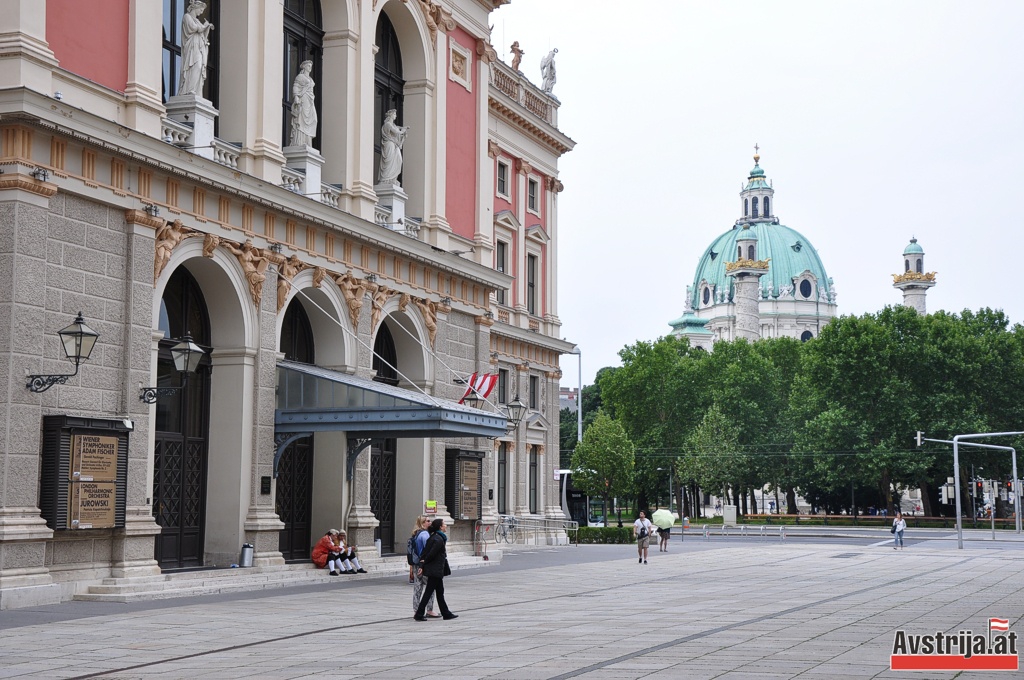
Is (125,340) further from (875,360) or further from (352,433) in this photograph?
(875,360)

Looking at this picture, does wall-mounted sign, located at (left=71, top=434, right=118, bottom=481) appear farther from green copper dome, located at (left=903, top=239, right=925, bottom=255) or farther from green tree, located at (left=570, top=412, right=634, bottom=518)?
green copper dome, located at (left=903, top=239, right=925, bottom=255)

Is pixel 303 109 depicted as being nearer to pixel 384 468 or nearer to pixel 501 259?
pixel 384 468

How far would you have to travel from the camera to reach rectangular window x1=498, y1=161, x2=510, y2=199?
2056 inches

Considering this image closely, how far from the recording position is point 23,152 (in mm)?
21234

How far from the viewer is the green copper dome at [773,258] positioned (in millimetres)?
184000

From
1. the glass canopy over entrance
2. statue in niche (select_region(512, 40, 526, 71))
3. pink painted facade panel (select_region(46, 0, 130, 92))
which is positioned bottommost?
the glass canopy over entrance

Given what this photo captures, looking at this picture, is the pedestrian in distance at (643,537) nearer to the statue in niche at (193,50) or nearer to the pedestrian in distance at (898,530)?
the pedestrian in distance at (898,530)

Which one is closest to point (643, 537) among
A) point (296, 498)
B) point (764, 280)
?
point (296, 498)

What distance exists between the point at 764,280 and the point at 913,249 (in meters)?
25.1

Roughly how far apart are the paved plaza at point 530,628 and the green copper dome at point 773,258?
155777 millimetres

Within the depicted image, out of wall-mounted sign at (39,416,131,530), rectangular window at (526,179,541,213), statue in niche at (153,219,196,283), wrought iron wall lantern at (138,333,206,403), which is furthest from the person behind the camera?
rectangular window at (526,179,541,213)

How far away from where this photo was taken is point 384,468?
34625mm


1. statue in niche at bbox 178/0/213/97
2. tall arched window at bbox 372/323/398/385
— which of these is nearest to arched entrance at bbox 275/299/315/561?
tall arched window at bbox 372/323/398/385

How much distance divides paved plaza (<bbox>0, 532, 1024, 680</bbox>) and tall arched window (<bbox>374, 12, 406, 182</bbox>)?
42.8 feet
